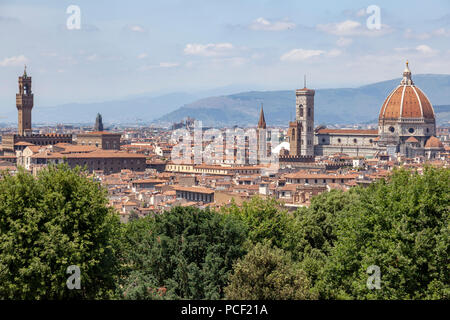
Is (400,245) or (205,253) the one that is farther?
(205,253)

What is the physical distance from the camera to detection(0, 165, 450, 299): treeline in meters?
14.3

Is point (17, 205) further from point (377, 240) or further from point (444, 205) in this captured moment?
point (444, 205)

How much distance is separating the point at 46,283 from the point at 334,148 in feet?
343

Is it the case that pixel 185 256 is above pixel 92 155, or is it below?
above

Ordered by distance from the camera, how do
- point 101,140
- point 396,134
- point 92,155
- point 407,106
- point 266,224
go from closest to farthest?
point 266,224, point 92,155, point 101,140, point 396,134, point 407,106

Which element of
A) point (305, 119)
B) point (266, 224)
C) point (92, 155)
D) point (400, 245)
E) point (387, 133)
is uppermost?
point (305, 119)

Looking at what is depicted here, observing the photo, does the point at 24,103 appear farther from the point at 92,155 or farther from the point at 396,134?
the point at 396,134

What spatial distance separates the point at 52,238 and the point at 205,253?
4142 millimetres

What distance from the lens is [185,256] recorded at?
→ 17406 millimetres

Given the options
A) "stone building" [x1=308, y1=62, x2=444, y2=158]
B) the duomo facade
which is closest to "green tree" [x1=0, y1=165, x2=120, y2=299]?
the duomo facade

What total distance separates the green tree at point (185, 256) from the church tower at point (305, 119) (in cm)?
9708

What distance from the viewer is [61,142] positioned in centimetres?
10744

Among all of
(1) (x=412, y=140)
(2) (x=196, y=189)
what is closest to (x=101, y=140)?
(1) (x=412, y=140)

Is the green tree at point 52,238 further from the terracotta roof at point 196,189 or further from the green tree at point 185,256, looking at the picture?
the terracotta roof at point 196,189
